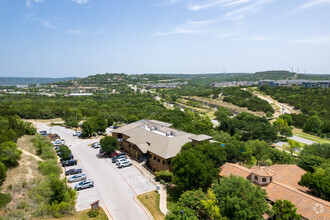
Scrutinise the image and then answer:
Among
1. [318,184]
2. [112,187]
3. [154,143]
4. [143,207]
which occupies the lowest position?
[143,207]

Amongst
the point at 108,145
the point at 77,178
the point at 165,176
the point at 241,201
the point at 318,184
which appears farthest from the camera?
the point at 108,145

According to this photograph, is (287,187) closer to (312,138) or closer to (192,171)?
(192,171)

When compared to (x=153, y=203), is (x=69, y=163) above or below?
above

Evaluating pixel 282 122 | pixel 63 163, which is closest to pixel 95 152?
pixel 63 163

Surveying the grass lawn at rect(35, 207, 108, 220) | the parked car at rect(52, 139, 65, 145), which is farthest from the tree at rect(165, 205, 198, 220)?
the parked car at rect(52, 139, 65, 145)

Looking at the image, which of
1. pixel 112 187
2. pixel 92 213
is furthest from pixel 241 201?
pixel 112 187

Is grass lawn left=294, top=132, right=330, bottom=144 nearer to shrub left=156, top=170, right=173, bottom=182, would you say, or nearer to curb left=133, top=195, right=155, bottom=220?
shrub left=156, top=170, right=173, bottom=182

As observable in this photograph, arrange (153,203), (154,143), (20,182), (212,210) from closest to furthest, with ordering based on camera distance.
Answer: (212,210)
(153,203)
(20,182)
(154,143)
